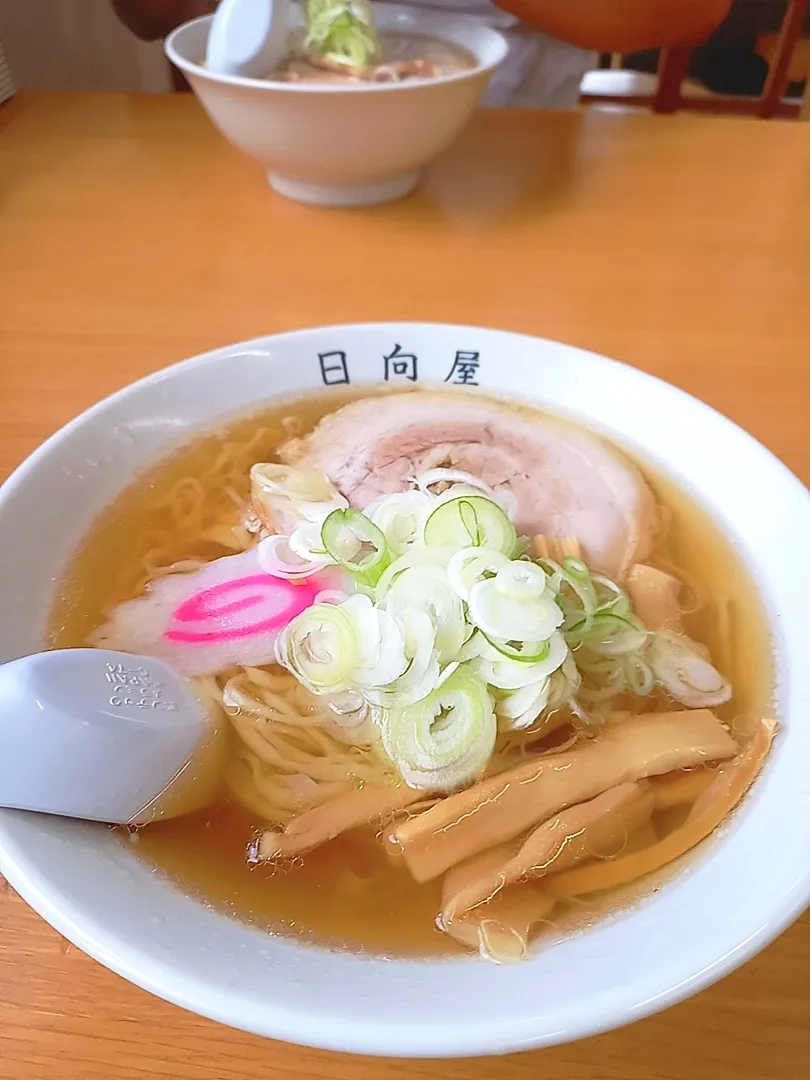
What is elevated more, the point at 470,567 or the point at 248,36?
the point at 248,36

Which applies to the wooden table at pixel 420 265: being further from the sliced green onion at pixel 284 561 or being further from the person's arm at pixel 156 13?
the sliced green onion at pixel 284 561

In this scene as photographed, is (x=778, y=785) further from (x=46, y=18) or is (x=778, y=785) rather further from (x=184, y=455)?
(x=46, y=18)

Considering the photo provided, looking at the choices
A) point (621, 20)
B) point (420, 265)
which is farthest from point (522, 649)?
point (621, 20)

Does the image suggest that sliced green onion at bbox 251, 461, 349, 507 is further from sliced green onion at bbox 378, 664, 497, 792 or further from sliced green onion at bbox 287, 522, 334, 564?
sliced green onion at bbox 378, 664, 497, 792

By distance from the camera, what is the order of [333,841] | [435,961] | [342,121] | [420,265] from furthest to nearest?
1. [420,265]
2. [342,121]
3. [333,841]
4. [435,961]

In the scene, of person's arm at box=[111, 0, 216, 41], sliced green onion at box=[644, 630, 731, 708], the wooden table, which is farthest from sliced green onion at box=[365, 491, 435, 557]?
person's arm at box=[111, 0, 216, 41]

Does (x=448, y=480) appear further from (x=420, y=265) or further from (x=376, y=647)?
(x=420, y=265)
